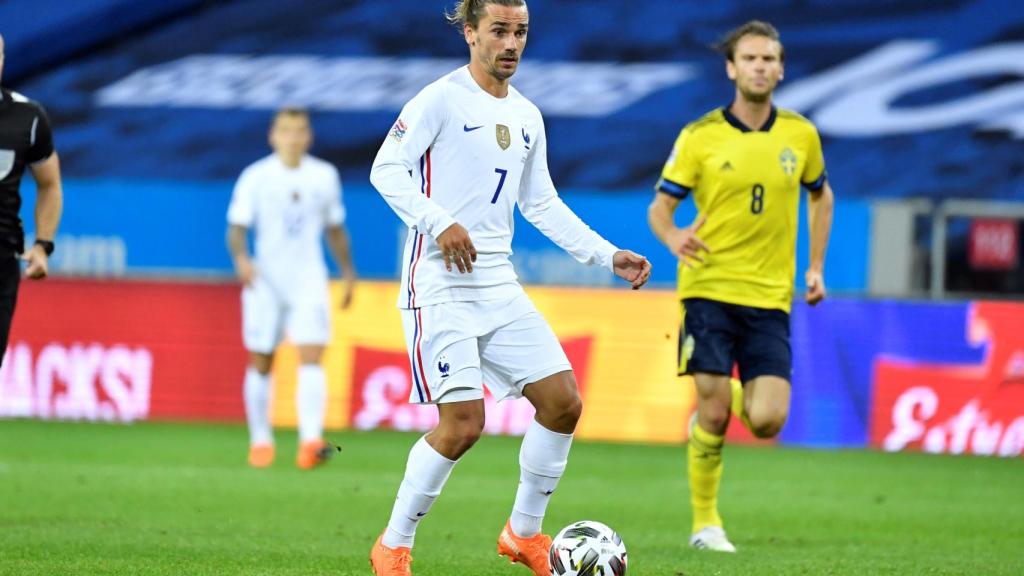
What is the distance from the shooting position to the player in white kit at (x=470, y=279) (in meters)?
6.31

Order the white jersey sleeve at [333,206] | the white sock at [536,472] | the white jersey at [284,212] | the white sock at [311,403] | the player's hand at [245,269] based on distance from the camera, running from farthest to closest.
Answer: the white jersey sleeve at [333,206]
the white jersey at [284,212]
the player's hand at [245,269]
the white sock at [311,403]
the white sock at [536,472]

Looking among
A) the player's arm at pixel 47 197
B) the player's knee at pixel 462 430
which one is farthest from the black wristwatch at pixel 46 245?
the player's knee at pixel 462 430

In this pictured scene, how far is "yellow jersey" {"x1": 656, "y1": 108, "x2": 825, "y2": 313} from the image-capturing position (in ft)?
27.1

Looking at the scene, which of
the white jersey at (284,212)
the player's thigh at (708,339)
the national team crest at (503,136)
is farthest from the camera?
the white jersey at (284,212)

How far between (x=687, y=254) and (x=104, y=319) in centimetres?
849

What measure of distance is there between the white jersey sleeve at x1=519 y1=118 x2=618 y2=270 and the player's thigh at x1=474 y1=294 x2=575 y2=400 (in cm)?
38

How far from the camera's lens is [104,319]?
1524 cm

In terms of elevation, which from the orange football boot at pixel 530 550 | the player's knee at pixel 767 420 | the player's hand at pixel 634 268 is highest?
the player's hand at pixel 634 268

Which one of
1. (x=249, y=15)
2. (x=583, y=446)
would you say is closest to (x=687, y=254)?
(x=583, y=446)

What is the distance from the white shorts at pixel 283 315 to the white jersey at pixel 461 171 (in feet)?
18.8

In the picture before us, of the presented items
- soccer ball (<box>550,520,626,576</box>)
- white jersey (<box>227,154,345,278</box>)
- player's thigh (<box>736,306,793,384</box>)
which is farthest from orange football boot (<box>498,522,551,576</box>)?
white jersey (<box>227,154,345,278</box>)

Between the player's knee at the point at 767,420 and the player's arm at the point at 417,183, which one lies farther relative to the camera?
the player's knee at the point at 767,420

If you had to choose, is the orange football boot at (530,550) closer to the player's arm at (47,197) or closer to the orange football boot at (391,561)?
the orange football boot at (391,561)

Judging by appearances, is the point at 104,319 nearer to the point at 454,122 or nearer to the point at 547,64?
the point at 547,64
